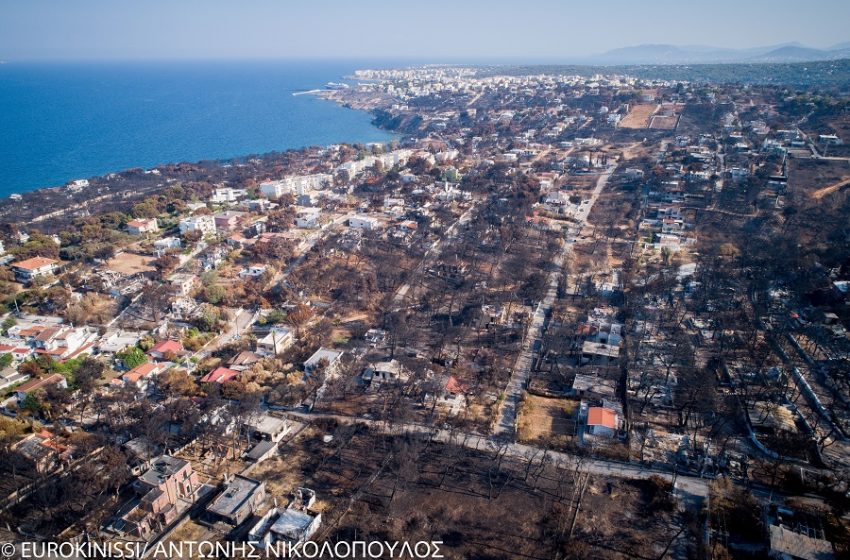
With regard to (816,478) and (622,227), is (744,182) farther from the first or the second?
(816,478)

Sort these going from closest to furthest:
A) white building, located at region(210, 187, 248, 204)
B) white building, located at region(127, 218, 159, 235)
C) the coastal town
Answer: the coastal town, white building, located at region(127, 218, 159, 235), white building, located at region(210, 187, 248, 204)

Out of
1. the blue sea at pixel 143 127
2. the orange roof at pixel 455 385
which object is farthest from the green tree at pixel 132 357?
the blue sea at pixel 143 127

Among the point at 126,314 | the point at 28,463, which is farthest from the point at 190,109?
the point at 28,463

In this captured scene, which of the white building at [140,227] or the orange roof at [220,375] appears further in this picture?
the white building at [140,227]

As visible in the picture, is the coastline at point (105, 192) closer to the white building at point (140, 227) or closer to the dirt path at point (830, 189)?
the white building at point (140, 227)

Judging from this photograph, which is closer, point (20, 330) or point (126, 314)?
point (20, 330)

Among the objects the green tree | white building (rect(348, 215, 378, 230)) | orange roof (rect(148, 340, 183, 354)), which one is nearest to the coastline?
white building (rect(348, 215, 378, 230))

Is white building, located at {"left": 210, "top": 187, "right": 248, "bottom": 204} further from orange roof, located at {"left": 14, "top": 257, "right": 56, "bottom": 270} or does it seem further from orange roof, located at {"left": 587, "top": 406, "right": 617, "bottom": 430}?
orange roof, located at {"left": 587, "top": 406, "right": 617, "bottom": 430}
